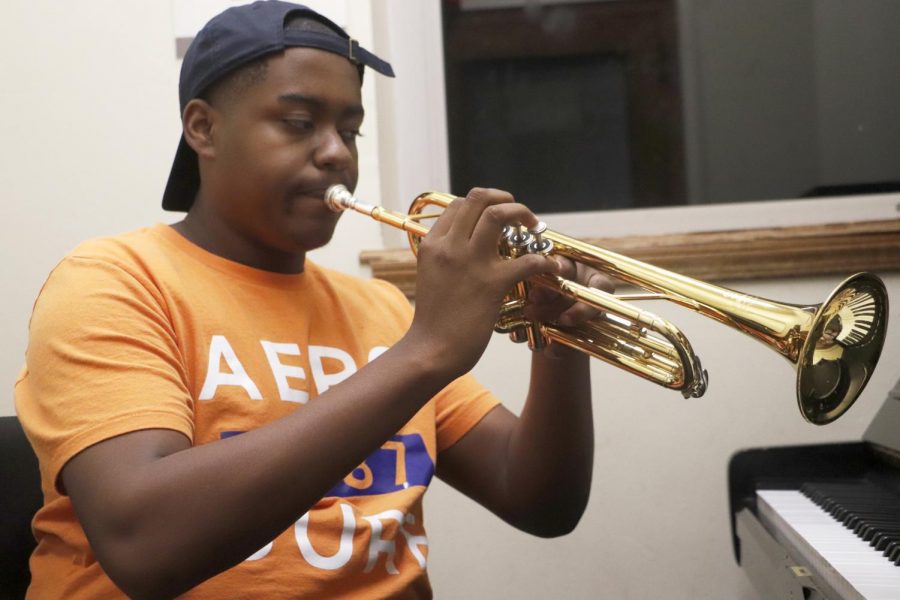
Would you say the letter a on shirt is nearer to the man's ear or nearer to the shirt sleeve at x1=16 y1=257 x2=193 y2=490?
the shirt sleeve at x1=16 y1=257 x2=193 y2=490

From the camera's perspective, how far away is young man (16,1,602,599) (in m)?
0.95

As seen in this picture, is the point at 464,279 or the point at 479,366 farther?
the point at 479,366

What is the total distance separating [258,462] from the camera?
0.95 m

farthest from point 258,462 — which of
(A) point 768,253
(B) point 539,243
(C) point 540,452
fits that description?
(A) point 768,253

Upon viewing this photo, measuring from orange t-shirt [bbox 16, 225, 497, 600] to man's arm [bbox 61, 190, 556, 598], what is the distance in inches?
0.8

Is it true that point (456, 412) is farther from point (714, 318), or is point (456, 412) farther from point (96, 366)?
point (96, 366)

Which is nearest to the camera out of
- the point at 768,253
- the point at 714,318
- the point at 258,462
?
the point at 258,462

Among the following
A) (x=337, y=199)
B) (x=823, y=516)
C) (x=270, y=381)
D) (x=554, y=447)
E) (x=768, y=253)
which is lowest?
(x=823, y=516)

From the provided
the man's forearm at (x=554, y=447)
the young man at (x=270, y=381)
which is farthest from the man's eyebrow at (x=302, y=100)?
the man's forearm at (x=554, y=447)

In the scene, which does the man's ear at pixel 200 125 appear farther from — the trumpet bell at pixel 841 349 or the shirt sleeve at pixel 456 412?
the trumpet bell at pixel 841 349

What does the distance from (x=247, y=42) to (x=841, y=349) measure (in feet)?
2.62

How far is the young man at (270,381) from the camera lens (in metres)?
0.95

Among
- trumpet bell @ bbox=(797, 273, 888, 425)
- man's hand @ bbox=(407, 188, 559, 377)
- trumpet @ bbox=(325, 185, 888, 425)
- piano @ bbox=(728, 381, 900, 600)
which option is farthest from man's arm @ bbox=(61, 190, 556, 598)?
piano @ bbox=(728, 381, 900, 600)

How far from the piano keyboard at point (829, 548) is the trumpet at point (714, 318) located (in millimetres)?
161
